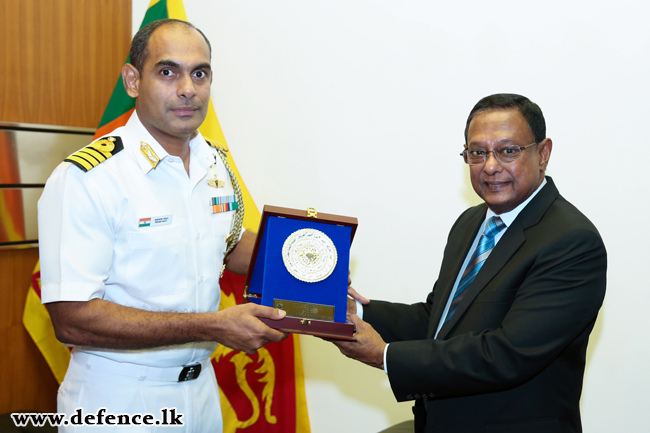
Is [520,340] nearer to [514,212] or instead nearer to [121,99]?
[514,212]

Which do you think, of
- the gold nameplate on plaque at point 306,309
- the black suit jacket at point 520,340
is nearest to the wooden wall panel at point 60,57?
the gold nameplate on plaque at point 306,309

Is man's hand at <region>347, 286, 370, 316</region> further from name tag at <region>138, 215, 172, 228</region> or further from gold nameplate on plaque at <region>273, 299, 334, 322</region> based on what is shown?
name tag at <region>138, 215, 172, 228</region>

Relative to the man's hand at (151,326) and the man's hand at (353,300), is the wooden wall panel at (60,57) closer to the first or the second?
the man's hand at (151,326)

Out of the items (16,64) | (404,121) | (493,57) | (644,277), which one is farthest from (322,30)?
(644,277)

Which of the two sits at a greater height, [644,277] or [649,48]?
[649,48]

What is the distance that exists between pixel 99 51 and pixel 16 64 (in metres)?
0.55

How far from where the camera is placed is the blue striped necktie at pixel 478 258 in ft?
6.46

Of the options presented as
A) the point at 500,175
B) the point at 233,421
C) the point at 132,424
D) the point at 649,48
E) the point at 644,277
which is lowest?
the point at 233,421

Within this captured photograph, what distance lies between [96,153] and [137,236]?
0.32m

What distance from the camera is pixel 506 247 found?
189cm

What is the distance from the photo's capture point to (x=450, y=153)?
9.28 ft

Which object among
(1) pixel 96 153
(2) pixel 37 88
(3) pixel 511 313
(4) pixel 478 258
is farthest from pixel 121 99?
(3) pixel 511 313

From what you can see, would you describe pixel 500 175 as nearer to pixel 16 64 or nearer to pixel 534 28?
pixel 534 28

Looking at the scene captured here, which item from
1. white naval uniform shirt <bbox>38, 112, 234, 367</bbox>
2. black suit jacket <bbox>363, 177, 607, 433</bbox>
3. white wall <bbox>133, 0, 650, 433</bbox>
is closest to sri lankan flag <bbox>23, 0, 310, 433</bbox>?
white wall <bbox>133, 0, 650, 433</bbox>
